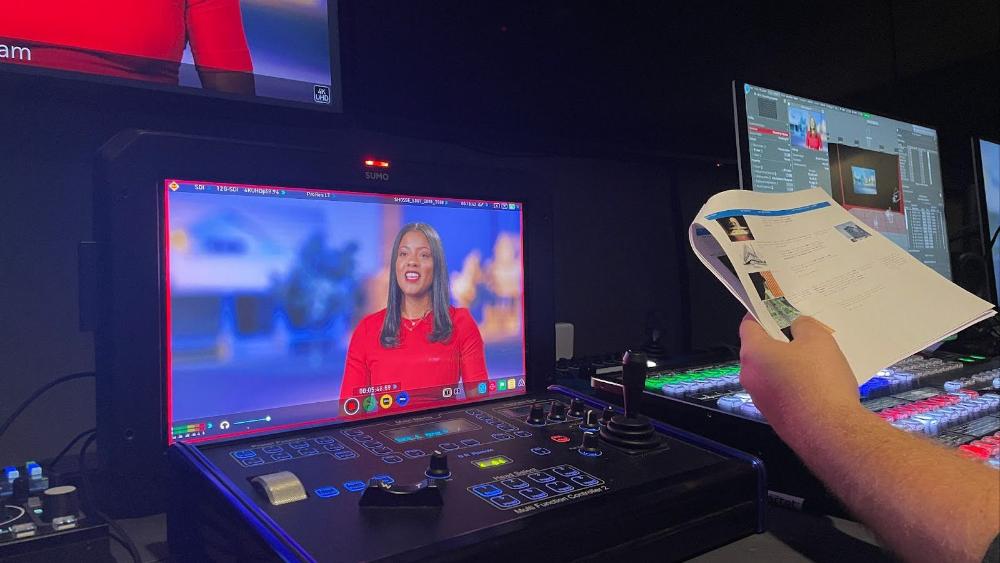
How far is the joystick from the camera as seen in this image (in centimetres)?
63

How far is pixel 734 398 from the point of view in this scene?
786 millimetres

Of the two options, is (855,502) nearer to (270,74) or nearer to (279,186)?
(279,186)

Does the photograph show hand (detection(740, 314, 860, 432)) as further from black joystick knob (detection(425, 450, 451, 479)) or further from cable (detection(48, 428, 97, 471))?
cable (detection(48, 428, 97, 471))

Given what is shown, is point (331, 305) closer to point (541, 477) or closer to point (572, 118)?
point (541, 477)

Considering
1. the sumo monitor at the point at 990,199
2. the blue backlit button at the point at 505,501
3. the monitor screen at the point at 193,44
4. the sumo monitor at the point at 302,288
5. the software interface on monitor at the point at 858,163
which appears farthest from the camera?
the sumo monitor at the point at 990,199

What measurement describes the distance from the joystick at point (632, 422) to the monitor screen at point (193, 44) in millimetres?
543

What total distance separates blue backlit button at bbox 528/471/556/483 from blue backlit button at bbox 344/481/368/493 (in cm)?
14

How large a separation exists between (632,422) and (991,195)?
131 centimetres

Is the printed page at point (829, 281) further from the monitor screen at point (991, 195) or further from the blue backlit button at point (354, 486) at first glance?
the monitor screen at point (991, 195)

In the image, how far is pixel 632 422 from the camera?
0.64 meters

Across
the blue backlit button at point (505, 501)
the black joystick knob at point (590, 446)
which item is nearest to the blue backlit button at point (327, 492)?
the blue backlit button at point (505, 501)

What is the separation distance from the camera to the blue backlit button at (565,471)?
562 millimetres

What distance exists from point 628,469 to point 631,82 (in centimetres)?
80

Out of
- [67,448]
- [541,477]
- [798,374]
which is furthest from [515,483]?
[67,448]
